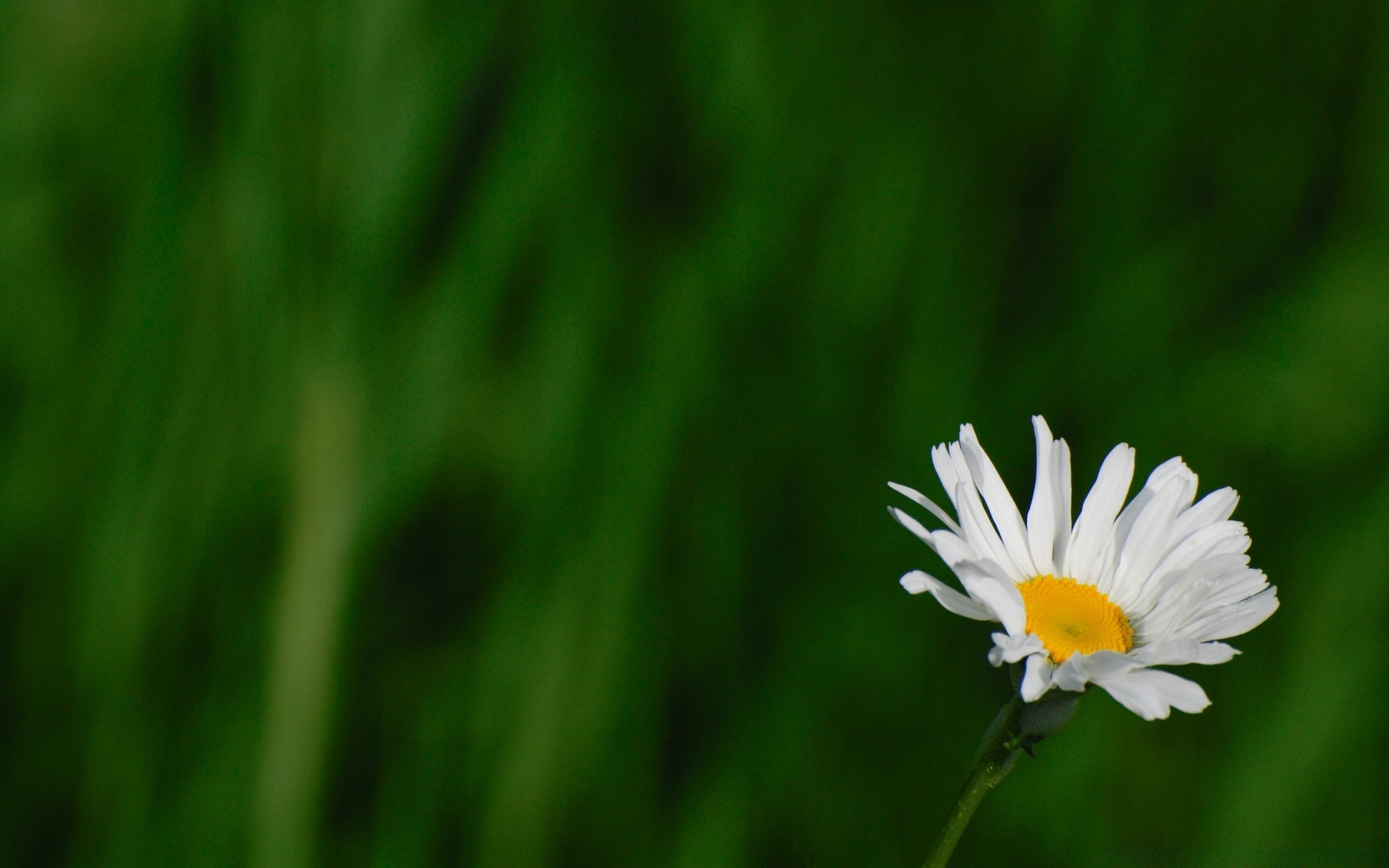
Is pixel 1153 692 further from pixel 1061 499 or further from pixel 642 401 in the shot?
pixel 642 401

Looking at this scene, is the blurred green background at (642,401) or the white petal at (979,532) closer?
the white petal at (979,532)

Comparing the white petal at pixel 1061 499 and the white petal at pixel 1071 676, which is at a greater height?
the white petal at pixel 1061 499

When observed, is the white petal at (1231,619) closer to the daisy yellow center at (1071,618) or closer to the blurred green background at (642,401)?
the daisy yellow center at (1071,618)

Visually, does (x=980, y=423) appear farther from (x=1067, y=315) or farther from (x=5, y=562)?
(x=5, y=562)

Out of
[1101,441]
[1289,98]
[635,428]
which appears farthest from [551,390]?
[1289,98]

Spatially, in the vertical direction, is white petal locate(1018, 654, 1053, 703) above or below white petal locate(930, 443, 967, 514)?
below

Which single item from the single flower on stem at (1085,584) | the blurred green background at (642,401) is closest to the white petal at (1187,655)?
the single flower on stem at (1085,584)

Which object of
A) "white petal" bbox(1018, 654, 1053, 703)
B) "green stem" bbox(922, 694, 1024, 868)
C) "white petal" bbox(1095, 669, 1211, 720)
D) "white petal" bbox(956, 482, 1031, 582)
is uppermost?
"white petal" bbox(956, 482, 1031, 582)

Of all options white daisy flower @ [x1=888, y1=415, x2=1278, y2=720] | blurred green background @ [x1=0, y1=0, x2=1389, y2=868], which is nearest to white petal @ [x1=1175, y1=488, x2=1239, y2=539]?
white daisy flower @ [x1=888, y1=415, x2=1278, y2=720]

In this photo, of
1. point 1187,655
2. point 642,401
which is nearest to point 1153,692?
point 1187,655

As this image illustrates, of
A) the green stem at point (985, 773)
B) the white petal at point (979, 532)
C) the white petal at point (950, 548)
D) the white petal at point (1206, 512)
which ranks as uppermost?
the white petal at point (1206, 512)

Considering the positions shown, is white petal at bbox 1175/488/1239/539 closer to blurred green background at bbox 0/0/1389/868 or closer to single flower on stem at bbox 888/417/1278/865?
single flower on stem at bbox 888/417/1278/865
